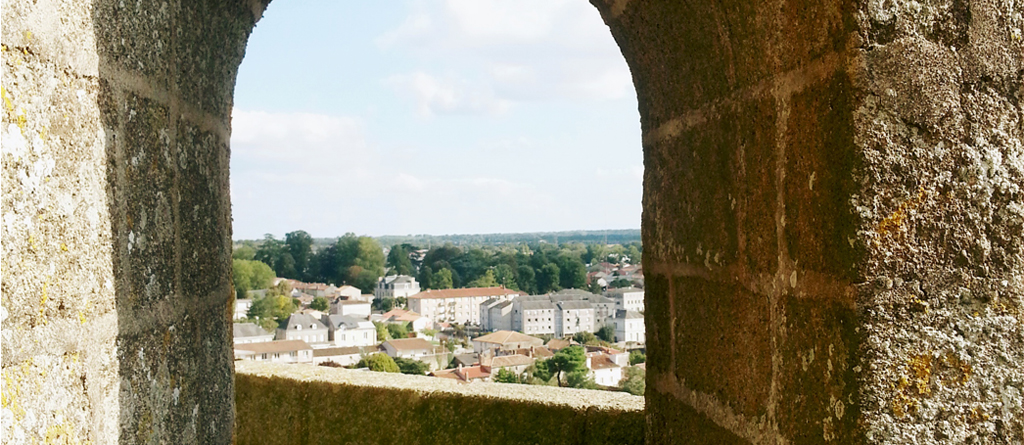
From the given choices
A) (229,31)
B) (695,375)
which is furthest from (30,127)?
(695,375)

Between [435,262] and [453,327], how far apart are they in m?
1.48

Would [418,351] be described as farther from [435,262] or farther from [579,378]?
[579,378]

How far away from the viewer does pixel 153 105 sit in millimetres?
1241

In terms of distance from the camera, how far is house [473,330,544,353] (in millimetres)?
10133

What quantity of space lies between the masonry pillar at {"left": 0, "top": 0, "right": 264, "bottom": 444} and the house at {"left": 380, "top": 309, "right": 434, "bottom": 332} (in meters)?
13.8

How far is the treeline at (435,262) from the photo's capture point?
10.9 metres

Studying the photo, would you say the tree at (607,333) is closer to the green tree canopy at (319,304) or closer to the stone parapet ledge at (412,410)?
the stone parapet ledge at (412,410)

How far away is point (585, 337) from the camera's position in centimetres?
1034

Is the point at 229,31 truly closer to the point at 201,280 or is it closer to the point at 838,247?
the point at 201,280

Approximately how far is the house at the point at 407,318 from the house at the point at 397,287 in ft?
1.37

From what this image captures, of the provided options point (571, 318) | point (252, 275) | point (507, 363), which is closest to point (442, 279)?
point (252, 275)

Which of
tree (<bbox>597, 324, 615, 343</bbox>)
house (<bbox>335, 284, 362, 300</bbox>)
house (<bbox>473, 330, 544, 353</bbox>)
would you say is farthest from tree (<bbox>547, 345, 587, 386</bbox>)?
house (<bbox>335, 284, 362, 300</bbox>)

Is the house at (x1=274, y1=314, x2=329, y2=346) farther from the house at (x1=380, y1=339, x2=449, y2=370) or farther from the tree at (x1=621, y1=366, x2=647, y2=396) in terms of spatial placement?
the tree at (x1=621, y1=366, x2=647, y2=396)

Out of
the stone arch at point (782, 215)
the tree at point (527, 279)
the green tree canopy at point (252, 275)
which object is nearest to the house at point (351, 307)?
the green tree canopy at point (252, 275)
